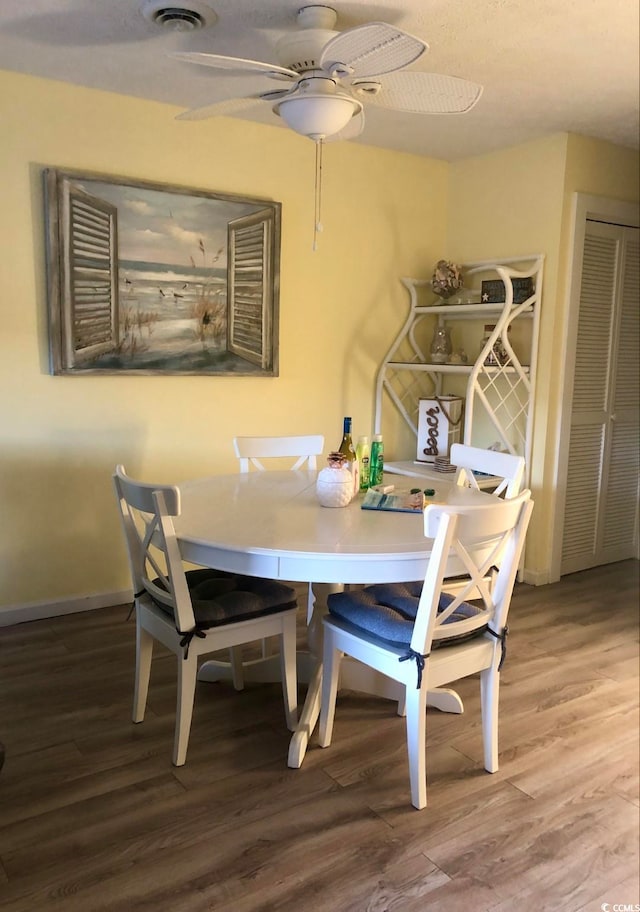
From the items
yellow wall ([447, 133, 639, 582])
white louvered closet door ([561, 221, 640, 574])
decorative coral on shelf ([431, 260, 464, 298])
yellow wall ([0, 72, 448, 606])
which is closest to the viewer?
yellow wall ([0, 72, 448, 606])

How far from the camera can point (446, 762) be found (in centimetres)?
225

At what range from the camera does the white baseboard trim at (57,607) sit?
10.4ft

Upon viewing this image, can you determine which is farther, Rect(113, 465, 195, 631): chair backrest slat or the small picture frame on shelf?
the small picture frame on shelf

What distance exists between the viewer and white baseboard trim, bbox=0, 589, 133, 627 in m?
3.17

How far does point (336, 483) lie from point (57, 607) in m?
1.70

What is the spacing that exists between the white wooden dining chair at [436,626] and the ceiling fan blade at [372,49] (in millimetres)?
1148

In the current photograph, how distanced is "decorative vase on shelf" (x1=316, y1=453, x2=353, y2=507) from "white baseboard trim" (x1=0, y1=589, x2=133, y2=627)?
1.54m

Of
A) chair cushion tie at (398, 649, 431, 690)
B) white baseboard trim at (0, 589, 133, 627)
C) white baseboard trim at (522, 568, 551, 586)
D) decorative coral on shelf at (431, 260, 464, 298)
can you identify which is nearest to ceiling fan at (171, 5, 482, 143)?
→ chair cushion tie at (398, 649, 431, 690)

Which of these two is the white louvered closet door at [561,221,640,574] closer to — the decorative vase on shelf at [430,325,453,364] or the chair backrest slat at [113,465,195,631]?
the decorative vase on shelf at [430,325,453,364]

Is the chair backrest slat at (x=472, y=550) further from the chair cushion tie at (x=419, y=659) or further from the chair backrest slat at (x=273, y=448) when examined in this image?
the chair backrest slat at (x=273, y=448)

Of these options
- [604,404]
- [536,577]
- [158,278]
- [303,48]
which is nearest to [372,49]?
[303,48]

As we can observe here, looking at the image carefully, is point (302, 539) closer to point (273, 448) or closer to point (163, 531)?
point (163, 531)

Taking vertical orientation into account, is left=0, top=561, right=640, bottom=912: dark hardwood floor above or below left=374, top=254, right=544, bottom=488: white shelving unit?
below

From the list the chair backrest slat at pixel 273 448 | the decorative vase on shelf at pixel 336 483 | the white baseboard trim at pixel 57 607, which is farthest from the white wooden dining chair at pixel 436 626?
the white baseboard trim at pixel 57 607
